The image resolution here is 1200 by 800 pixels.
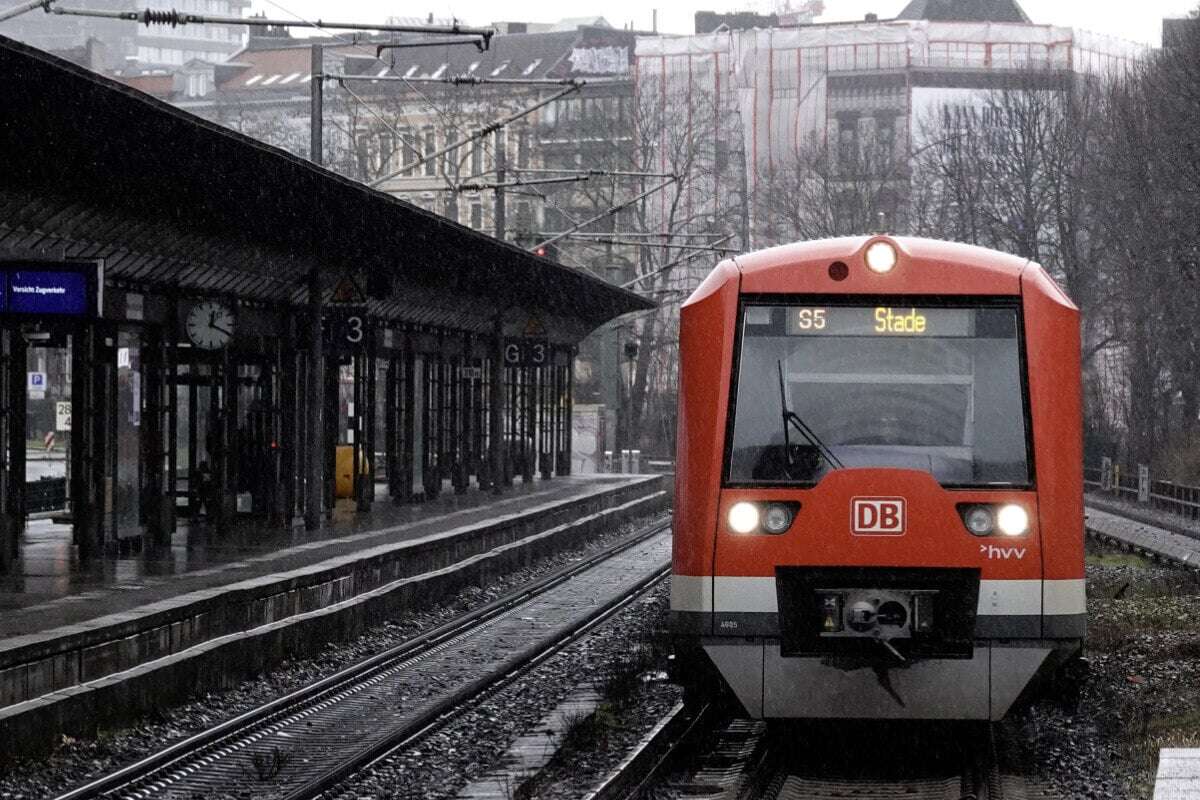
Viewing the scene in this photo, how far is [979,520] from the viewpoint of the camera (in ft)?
31.4

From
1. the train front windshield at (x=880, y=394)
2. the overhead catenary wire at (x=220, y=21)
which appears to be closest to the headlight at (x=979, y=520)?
the train front windshield at (x=880, y=394)

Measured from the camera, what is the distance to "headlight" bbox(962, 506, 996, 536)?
9562 millimetres

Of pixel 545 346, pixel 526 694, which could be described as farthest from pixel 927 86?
pixel 526 694

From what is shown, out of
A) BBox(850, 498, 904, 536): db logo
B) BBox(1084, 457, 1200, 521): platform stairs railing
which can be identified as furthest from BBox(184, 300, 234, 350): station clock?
BBox(1084, 457, 1200, 521): platform stairs railing

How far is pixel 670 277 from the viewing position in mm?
69750

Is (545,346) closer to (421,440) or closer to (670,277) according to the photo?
(421,440)

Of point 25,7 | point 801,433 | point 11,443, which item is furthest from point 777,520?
point 11,443

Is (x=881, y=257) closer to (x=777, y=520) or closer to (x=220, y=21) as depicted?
(x=777, y=520)

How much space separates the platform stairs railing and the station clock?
2373 cm

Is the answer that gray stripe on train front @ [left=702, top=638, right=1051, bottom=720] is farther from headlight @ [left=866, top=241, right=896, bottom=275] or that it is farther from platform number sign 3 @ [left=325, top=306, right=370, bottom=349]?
platform number sign 3 @ [left=325, top=306, right=370, bottom=349]

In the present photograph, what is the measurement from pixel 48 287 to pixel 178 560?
416 cm

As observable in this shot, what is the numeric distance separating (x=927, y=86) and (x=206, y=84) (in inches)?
1986

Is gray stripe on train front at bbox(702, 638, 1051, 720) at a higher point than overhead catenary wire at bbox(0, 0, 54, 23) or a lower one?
lower

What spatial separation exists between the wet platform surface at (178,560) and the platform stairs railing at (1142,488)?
1659cm
